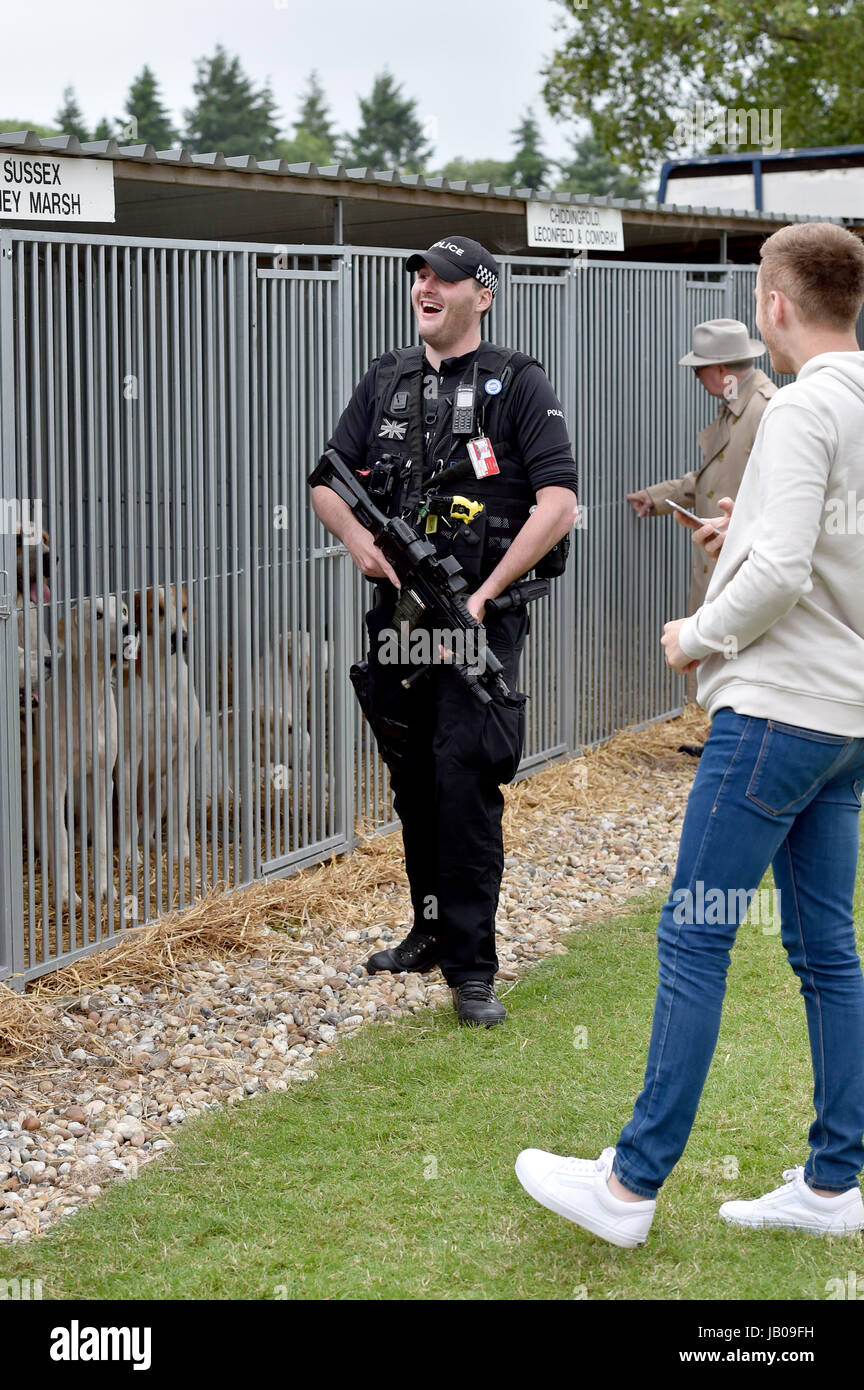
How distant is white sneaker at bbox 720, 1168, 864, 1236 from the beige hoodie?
1.19 metres

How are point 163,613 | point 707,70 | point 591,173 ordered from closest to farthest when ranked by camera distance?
point 163,613 → point 707,70 → point 591,173

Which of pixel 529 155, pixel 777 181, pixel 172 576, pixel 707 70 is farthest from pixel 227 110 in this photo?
pixel 172 576

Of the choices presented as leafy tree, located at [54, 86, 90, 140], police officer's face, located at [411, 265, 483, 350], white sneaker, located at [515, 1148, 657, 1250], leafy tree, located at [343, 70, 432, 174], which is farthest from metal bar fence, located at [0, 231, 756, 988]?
leafy tree, located at [343, 70, 432, 174]

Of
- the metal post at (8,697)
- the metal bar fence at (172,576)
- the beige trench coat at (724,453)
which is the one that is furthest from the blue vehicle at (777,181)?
the metal post at (8,697)

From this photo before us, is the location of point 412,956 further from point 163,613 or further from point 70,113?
point 70,113

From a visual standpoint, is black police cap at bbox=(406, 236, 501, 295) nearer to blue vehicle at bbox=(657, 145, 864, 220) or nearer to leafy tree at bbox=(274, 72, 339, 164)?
blue vehicle at bbox=(657, 145, 864, 220)

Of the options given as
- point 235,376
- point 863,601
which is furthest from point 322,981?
point 863,601

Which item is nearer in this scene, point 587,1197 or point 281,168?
point 587,1197

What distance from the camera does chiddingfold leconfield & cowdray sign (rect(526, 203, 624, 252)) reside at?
28.2ft

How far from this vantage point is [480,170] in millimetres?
92125

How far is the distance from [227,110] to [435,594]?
277 ft

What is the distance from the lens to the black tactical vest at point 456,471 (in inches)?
211

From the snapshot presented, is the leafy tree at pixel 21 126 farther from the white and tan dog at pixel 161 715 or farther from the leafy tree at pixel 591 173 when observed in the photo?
the white and tan dog at pixel 161 715

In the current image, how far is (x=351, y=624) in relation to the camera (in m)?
7.44
